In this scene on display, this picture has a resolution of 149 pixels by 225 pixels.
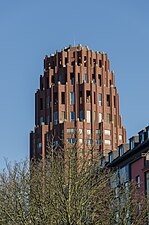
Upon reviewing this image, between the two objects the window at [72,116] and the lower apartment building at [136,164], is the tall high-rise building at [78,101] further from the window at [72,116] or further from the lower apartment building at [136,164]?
the lower apartment building at [136,164]

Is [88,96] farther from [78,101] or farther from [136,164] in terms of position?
[136,164]

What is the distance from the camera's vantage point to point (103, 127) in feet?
458

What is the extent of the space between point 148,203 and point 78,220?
36.7 feet

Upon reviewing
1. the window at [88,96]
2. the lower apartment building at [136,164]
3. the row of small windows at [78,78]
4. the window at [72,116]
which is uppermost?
the row of small windows at [78,78]

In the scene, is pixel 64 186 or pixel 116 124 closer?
pixel 64 186

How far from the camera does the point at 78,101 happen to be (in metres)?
144

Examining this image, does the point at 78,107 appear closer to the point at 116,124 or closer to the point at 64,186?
the point at 116,124

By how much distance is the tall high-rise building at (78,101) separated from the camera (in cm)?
13975

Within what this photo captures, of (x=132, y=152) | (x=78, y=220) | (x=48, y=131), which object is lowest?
(x=78, y=220)

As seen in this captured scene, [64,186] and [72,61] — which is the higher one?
[72,61]

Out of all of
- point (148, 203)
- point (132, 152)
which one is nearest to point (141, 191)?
point (132, 152)

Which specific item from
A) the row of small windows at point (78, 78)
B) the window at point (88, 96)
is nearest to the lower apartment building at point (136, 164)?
the window at point (88, 96)

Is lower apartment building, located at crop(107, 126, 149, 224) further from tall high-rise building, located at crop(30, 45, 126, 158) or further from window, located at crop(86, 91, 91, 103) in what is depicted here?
window, located at crop(86, 91, 91, 103)

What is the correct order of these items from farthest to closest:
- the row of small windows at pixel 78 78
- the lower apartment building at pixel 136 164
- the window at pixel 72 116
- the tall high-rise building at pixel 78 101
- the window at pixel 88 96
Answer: the row of small windows at pixel 78 78
the window at pixel 88 96
the window at pixel 72 116
the tall high-rise building at pixel 78 101
the lower apartment building at pixel 136 164
